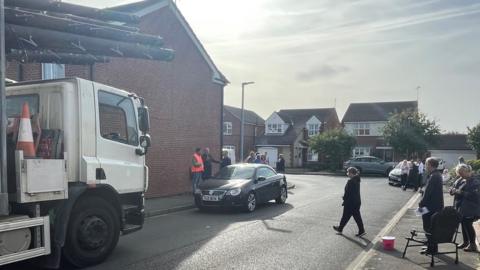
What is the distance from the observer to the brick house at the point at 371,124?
5491 cm

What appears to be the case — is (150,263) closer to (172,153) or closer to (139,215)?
(139,215)

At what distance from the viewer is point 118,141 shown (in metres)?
7.37

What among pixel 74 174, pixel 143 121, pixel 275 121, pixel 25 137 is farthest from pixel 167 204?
pixel 275 121

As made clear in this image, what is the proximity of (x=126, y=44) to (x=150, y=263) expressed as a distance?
3634 millimetres

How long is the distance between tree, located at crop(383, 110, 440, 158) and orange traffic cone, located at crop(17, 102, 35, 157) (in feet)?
134

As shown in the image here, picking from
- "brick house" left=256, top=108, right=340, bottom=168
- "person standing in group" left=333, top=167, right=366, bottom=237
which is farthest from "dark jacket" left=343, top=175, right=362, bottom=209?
"brick house" left=256, top=108, right=340, bottom=168

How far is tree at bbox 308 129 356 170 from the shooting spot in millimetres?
42875

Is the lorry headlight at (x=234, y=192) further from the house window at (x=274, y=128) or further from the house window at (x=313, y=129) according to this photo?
the house window at (x=313, y=129)

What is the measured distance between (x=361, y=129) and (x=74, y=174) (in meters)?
53.7

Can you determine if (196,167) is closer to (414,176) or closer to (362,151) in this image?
(414,176)

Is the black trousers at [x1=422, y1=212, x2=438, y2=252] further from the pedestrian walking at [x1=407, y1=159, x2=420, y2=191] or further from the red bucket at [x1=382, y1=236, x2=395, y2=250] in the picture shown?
the pedestrian walking at [x1=407, y1=159, x2=420, y2=191]

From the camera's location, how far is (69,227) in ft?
20.8

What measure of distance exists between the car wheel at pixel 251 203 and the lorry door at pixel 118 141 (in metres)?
5.35

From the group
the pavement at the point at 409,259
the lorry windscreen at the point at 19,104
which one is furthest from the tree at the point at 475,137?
the lorry windscreen at the point at 19,104
